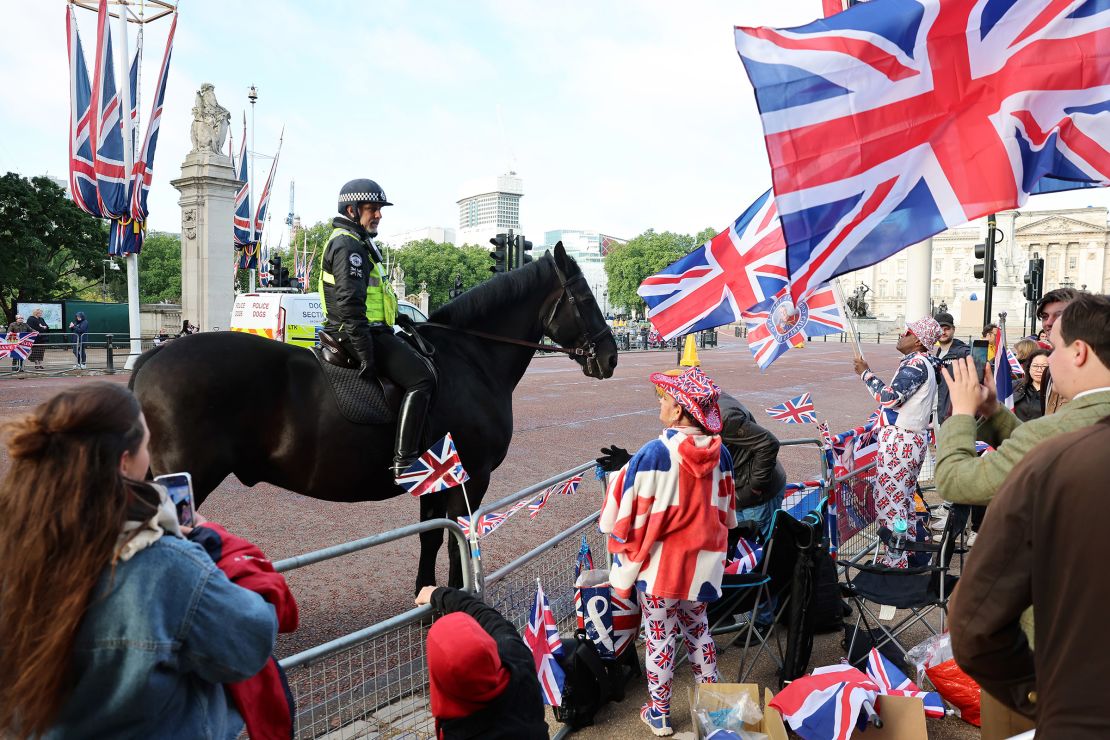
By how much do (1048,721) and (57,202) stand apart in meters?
41.3

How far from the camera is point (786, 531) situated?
4.30 metres

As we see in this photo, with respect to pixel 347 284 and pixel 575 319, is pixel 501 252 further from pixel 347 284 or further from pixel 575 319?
pixel 347 284

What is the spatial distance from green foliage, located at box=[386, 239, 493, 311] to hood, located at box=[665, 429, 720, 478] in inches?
3267

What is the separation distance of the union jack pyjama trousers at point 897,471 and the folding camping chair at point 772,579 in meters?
1.98

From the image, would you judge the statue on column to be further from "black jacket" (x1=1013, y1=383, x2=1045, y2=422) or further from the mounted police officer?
"black jacket" (x1=1013, y1=383, x2=1045, y2=422)

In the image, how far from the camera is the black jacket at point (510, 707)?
8.12 feet

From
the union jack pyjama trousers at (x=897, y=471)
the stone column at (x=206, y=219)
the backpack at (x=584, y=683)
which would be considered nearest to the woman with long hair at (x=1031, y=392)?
the union jack pyjama trousers at (x=897, y=471)

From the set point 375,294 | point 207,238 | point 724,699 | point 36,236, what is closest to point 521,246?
point 207,238

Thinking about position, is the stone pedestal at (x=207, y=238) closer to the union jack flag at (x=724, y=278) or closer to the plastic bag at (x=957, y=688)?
the union jack flag at (x=724, y=278)

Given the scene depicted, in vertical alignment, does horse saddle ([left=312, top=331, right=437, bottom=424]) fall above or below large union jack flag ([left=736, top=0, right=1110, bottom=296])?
below

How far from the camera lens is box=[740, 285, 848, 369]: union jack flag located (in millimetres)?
6590

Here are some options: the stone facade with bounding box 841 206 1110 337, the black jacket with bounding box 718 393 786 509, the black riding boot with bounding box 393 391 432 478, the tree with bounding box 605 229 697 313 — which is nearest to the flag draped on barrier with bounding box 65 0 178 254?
the black riding boot with bounding box 393 391 432 478

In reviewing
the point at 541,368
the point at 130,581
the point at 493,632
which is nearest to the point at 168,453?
the point at 493,632

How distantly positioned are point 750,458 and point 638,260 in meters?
90.5
